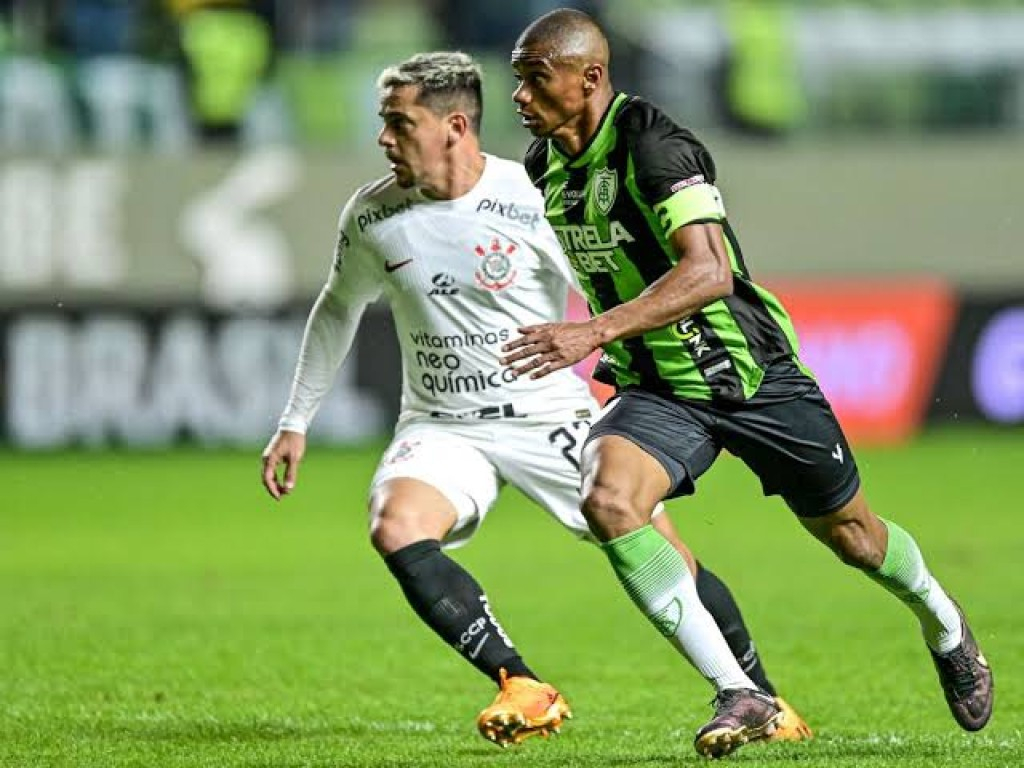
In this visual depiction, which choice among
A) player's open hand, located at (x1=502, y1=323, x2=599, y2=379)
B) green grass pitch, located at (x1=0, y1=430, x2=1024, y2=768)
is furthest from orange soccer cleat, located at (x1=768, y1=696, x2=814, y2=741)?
player's open hand, located at (x1=502, y1=323, x2=599, y2=379)

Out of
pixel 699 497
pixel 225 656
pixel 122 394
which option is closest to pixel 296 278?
pixel 122 394

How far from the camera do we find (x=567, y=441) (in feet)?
23.7

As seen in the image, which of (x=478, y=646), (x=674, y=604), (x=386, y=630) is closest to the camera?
(x=674, y=604)

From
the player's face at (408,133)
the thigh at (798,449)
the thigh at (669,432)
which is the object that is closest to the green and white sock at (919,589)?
the thigh at (798,449)

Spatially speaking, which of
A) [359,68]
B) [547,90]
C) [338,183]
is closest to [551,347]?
[547,90]

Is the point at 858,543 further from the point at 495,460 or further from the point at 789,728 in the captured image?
the point at 495,460

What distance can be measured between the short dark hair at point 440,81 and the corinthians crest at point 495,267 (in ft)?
1.33

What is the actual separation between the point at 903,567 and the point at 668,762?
0.98 meters

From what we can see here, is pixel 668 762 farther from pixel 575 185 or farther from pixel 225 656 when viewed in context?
pixel 225 656

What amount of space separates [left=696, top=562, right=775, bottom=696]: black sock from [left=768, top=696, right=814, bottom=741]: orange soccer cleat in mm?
175

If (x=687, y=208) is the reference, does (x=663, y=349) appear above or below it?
below

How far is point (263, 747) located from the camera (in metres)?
6.73

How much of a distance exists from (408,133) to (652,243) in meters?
1.20

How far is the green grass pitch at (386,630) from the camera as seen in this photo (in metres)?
6.80
